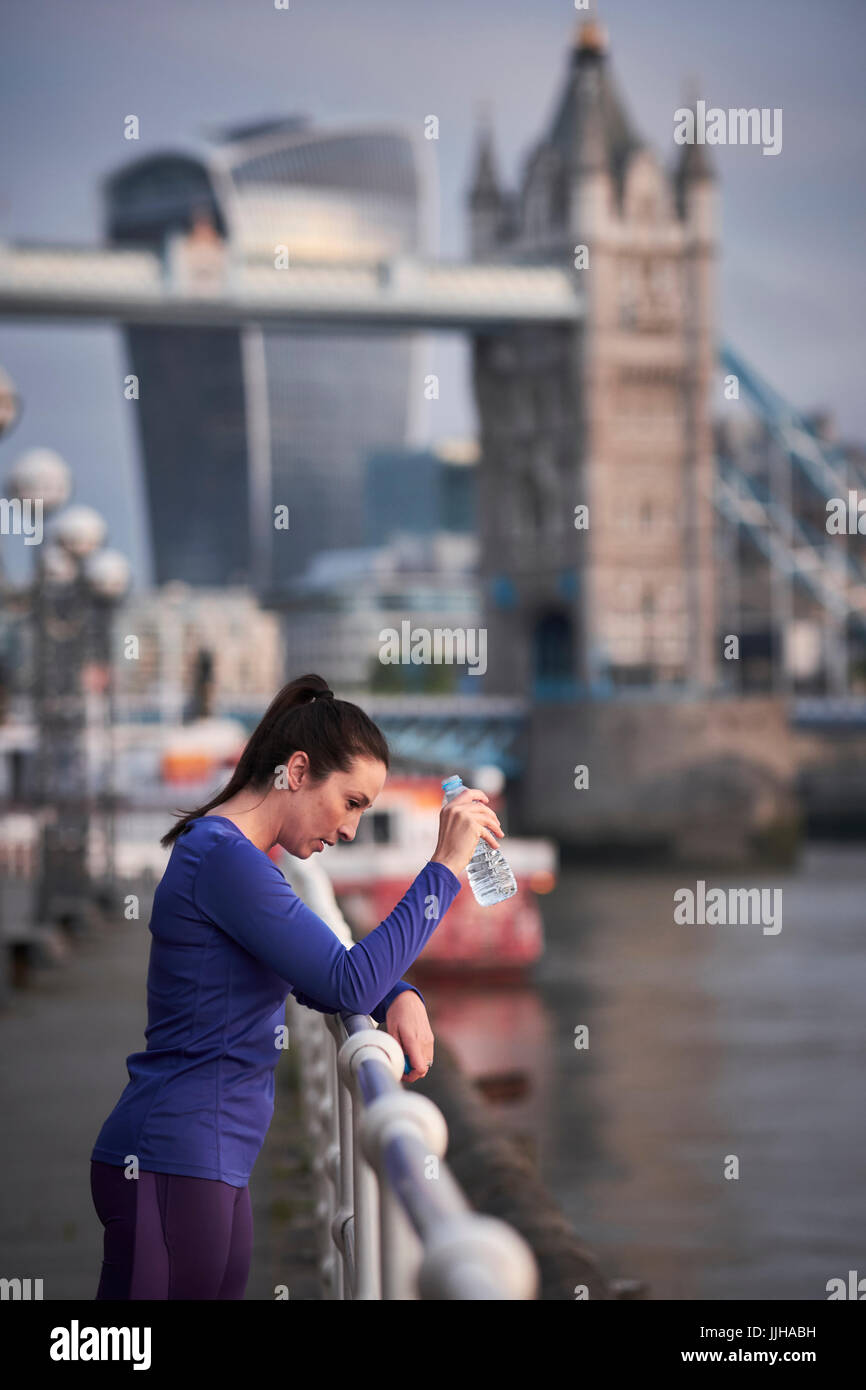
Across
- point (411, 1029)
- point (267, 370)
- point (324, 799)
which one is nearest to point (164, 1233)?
point (411, 1029)

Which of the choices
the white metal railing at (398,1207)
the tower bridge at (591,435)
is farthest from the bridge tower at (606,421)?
the white metal railing at (398,1207)

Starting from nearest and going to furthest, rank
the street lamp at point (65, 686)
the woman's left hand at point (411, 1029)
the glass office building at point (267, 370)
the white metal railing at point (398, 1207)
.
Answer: the white metal railing at point (398, 1207)
the woman's left hand at point (411, 1029)
the street lamp at point (65, 686)
the glass office building at point (267, 370)

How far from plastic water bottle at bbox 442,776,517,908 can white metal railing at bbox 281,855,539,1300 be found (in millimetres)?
204

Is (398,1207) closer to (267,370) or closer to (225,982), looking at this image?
(225,982)

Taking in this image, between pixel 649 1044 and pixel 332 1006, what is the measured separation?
14.2 meters

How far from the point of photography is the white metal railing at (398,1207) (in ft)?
4.28

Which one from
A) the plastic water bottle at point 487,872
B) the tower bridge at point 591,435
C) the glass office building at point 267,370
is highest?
the glass office building at point 267,370

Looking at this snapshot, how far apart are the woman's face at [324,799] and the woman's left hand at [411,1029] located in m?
0.23

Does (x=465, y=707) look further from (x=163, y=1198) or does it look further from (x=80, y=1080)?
(x=163, y=1198)

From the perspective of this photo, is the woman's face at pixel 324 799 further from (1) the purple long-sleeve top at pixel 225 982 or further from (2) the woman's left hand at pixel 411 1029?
(2) the woman's left hand at pixel 411 1029

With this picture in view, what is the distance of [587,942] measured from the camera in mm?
22531

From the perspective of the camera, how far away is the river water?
28.6 feet

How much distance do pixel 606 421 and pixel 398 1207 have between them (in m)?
41.4
